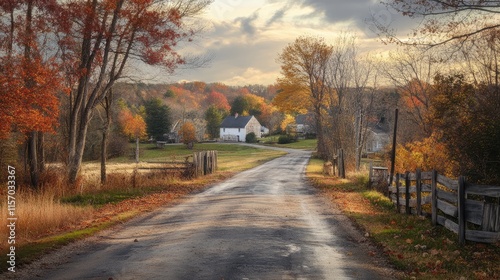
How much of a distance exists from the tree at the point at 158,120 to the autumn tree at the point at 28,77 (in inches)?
2704

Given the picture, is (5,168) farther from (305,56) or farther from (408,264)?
(305,56)

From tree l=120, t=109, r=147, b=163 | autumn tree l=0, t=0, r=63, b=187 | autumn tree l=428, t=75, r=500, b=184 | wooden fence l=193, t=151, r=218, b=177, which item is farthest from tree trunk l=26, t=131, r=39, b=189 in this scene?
tree l=120, t=109, r=147, b=163

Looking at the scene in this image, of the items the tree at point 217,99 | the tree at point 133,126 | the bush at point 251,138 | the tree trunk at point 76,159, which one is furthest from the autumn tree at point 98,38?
the tree at point 217,99

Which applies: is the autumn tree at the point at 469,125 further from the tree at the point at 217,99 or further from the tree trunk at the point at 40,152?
the tree at the point at 217,99

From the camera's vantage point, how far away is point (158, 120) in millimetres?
91188

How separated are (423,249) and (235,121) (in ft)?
353

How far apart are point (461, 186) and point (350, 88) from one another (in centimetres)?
2760

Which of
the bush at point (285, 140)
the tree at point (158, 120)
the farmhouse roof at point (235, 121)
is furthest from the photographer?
the farmhouse roof at point (235, 121)

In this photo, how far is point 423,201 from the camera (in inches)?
510

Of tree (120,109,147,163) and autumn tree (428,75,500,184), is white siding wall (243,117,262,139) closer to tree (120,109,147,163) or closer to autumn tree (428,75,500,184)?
tree (120,109,147,163)

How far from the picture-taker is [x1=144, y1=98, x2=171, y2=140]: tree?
9062cm

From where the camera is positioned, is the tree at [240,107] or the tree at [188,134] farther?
the tree at [240,107]

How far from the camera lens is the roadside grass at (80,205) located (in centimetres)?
1088

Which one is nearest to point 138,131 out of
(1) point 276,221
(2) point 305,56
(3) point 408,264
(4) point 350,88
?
(2) point 305,56
